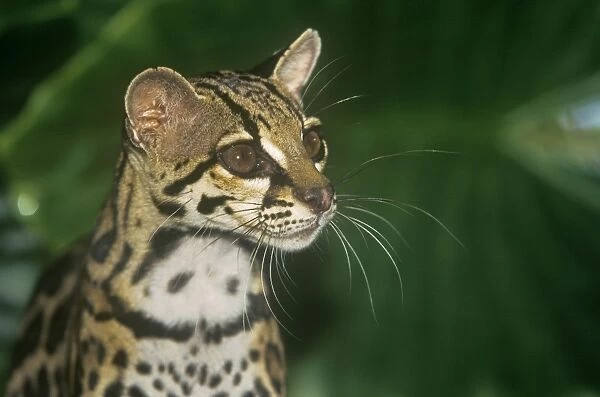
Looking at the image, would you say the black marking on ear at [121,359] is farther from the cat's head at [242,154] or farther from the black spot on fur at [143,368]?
the cat's head at [242,154]

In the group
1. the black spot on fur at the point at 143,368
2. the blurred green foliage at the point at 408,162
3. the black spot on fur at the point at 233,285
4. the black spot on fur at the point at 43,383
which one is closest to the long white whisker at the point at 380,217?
the blurred green foliage at the point at 408,162

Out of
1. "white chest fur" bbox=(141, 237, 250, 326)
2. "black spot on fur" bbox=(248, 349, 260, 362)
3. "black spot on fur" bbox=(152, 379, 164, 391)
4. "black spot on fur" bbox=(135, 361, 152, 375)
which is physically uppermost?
"white chest fur" bbox=(141, 237, 250, 326)

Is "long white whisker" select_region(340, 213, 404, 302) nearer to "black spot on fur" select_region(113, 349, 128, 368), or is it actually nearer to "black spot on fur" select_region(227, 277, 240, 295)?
"black spot on fur" select_region(227, 277, 240, 295)

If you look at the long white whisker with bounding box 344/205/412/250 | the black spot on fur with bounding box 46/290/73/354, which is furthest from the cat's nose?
the black spot on fur with bounding box 46/290/73/354

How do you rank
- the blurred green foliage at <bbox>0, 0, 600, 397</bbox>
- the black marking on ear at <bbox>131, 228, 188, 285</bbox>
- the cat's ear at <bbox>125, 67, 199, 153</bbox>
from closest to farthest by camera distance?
1. the cat's ear at <bbox>125, 67, 199, 153</bbox>
2. the black marking on ear at <bbox>131, 228, 188, 285</bbox>
3. the blurred green foliage at <bbox>0, 0, 600, 397</bbox>

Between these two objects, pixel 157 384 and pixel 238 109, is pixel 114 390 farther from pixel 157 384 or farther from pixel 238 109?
pixel 238 109

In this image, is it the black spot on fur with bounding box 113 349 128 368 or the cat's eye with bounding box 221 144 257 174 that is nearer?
the cat's eye with bounding box 221 144 257 174

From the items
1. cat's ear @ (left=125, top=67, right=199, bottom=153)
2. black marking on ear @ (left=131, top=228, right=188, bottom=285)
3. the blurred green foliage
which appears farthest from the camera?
the blurred green foliage

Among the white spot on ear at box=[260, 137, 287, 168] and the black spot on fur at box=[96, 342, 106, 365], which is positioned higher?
the white spot on ear at box=[260, 137, 287, 168]
